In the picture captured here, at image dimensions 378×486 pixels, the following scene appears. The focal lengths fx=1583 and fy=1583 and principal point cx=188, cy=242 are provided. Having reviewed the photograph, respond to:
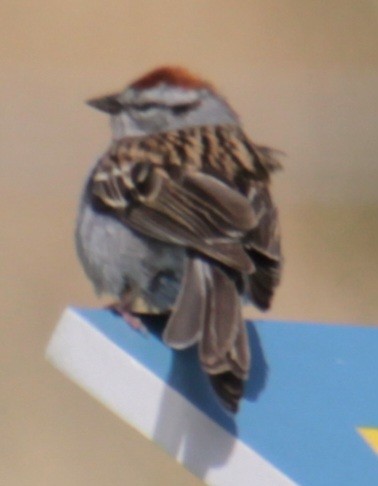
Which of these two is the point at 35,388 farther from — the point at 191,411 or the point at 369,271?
the point at 191,411

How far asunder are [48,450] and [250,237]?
6.87 feet

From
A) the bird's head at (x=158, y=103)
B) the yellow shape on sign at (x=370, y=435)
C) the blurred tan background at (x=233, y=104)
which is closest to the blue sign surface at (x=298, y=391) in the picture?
the yellow shape on sign at (x=370, y=435)

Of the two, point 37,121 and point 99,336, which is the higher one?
point 99,336

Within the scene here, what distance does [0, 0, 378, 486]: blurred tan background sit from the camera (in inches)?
182

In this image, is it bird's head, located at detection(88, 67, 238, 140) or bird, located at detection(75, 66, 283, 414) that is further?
bird's head, located at detection(88, 67, 238, 140)

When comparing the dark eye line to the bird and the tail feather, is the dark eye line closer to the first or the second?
the bird

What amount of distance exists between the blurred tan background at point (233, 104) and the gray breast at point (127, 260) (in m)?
1.97

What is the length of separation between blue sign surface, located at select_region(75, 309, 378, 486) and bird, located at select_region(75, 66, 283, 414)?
0.06 metres

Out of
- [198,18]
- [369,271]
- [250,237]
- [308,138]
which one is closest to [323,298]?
[369,271]

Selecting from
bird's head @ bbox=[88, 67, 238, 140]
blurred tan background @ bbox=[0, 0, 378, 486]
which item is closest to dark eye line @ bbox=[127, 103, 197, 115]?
bird's head @ bbox=[88, 67, 238, 140]

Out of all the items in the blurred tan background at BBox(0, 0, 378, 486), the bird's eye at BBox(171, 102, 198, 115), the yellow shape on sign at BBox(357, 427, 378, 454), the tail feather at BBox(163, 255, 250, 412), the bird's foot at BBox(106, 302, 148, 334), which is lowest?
the blurred tan background at BBox(0, 0, 378, 486)

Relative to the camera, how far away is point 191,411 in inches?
79.6

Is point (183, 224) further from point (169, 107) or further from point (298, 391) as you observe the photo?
point (169, 107)

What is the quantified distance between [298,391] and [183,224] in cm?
29
